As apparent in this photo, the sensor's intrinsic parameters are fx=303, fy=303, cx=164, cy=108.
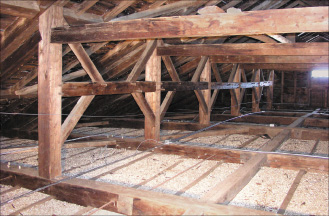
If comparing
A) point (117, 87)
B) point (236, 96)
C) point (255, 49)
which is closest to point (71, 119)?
point (117, 87)

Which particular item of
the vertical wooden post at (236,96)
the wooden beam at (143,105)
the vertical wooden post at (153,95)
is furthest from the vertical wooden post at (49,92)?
the vertical wooden post at (236,96)

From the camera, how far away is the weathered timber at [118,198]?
2.24 meters

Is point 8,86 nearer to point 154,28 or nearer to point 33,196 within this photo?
point 33,196

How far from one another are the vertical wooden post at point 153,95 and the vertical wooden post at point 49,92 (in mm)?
1865

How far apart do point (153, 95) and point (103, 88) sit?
1.34 m

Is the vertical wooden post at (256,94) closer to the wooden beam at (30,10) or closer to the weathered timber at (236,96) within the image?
the weathered timber at (236,96)

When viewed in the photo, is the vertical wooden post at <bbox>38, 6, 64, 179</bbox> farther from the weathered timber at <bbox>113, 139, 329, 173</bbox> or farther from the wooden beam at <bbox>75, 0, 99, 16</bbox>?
the weathered timber at <bbox>113, 139, 329, 173</bbox>

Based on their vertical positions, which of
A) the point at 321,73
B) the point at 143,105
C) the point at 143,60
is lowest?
the point at 143,105

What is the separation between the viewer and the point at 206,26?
2293 mm

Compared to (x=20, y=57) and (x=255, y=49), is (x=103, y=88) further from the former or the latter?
(x=255, y=49)

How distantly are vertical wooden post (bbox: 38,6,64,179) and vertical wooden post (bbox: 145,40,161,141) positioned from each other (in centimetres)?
187

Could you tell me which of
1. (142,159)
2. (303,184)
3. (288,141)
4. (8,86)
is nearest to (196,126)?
(288,141)

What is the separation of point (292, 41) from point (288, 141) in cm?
198

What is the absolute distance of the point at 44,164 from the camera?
9.89 ft
